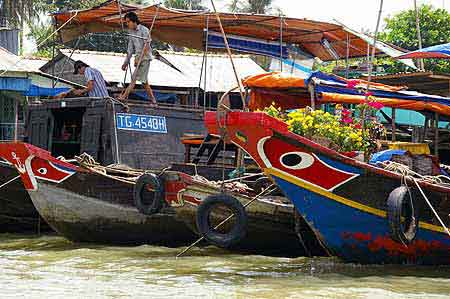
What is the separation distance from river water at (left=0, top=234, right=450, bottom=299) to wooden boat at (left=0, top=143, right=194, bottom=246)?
0.25 meters

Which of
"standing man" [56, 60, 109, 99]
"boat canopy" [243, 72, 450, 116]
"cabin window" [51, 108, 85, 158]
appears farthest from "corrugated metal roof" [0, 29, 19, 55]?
"boat canopy" [243, 72, 450, 116]

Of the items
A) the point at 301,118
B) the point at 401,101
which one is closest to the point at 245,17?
the point at 401,101

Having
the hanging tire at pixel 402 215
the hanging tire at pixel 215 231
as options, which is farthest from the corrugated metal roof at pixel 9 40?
the hanging tire at pixel 402 215

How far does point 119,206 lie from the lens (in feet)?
31.2

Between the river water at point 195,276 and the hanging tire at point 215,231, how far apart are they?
10.6 inches

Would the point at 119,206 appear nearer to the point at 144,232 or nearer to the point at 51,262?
the point at 144,232

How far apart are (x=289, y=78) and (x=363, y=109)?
1198mm

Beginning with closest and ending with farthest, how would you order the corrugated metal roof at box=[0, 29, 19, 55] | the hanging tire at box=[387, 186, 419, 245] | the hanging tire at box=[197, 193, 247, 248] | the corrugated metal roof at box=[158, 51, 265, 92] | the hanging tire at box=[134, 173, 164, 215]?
the hanging tire at box=[387, 186, 419, 245] < the hanging tire at box=[197, 193, 247, 248] < the hanging tire at box=[134, 173, 164, 215] < the corrugated metal roof at box=[0, 29, 19, 55] < the corrugated metal roof at box=[158, 51, 265, 92]

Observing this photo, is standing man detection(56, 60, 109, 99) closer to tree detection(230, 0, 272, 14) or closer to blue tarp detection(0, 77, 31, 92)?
blue tarp detection(0, 77, 31, 92)

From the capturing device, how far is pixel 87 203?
376 inches

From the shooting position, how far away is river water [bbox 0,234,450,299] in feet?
22.0

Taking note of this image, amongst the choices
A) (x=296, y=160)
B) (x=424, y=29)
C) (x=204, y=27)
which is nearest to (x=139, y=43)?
(x=204, y=27)

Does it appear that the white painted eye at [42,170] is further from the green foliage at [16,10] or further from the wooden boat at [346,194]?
the green foliage at [16,10]

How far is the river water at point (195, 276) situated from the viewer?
6707mm
